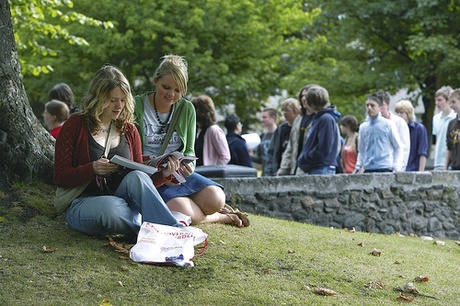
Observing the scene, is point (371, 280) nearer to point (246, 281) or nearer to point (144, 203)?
point (246, 281)

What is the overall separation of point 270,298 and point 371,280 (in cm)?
128

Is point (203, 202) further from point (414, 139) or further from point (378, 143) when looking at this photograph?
point (414, 139)

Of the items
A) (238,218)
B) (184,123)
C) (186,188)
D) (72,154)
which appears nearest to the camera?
(72,154)

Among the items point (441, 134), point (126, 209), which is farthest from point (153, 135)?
point (441, 134)

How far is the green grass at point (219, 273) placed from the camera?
6043 millimetres

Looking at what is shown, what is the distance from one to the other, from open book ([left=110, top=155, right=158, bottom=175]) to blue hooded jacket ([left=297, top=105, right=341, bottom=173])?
15.9 ft

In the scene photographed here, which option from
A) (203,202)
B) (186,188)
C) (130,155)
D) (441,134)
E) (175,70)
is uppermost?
(175,70)

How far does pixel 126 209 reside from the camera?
696 centimetres

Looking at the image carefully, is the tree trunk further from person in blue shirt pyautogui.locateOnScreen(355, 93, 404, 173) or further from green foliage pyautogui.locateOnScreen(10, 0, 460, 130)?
green foliage pyautogui.locateOnScreen(10, 0, 460, 130)

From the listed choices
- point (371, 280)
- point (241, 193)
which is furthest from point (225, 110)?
point (371, 280)

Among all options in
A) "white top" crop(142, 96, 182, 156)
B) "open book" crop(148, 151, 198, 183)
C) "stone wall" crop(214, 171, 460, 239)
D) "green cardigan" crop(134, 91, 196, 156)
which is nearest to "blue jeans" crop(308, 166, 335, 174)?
"stone wall" crop(214, 171, 460, 239)

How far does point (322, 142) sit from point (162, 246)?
506 cm

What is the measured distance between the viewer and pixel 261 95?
35906 mm

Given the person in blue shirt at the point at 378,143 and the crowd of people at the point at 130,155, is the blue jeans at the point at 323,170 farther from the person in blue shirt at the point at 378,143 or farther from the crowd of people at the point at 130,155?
the crowd of people at the point at 130,155
